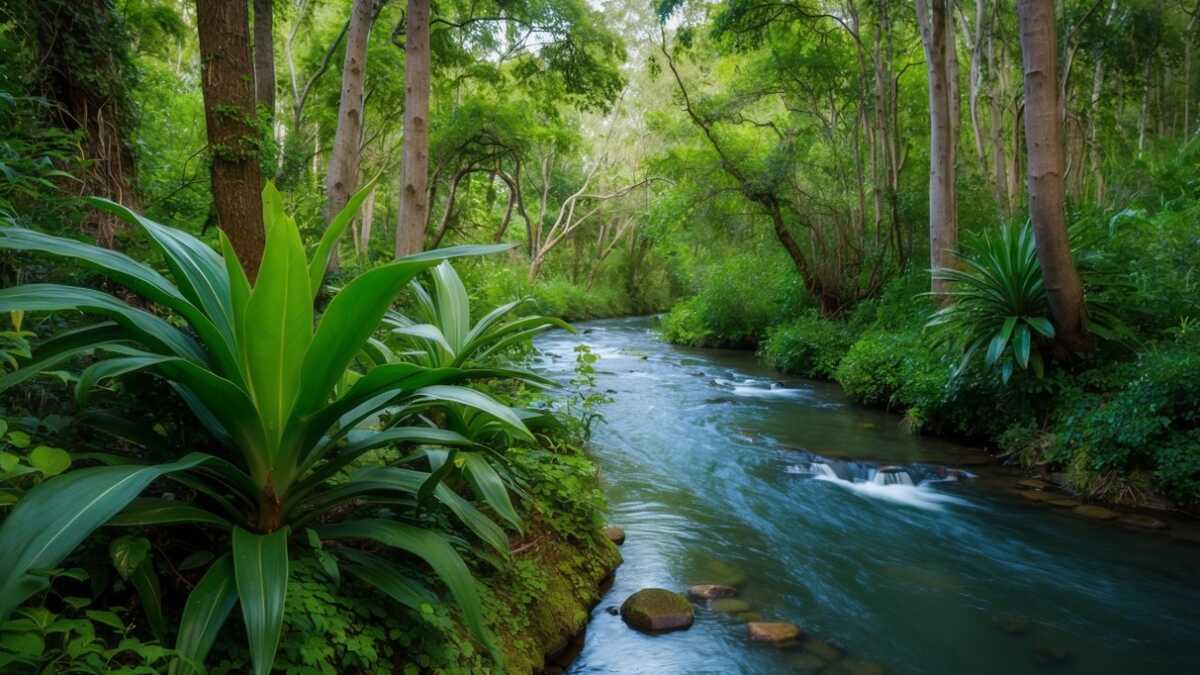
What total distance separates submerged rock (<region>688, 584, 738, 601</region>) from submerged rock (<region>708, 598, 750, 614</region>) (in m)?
0.04

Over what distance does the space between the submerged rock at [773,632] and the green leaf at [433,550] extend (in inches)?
60.9

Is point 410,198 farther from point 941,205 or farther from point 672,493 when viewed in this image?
point 941,205

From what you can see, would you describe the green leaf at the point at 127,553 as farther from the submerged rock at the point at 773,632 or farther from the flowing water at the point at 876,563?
the submerged rock at the point at 773,632

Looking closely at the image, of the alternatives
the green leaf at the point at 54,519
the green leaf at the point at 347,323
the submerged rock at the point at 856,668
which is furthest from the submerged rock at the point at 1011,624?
the green leaf at the point at 54,519

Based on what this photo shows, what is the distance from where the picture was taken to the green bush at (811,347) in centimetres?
1050

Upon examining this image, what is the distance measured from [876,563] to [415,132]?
194 inches

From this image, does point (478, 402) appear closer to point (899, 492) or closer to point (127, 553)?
point (127, 553)

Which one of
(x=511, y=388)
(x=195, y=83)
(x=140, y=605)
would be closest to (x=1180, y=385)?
(x=511, y=388)

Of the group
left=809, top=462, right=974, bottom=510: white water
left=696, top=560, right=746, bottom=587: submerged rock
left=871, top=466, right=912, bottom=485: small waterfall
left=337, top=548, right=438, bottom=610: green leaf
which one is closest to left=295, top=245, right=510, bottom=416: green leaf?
left=337, top=548, right=438, bottom=610: green leaf

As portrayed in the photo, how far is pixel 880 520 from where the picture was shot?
462 cm

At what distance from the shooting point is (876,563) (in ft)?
12.7

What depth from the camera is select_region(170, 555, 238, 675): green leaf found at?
4.39ft

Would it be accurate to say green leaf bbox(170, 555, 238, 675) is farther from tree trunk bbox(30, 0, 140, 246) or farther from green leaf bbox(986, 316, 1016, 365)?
green leaf bbox(986, 316, 1016, 365)

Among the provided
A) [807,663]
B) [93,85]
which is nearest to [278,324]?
[807,663]
